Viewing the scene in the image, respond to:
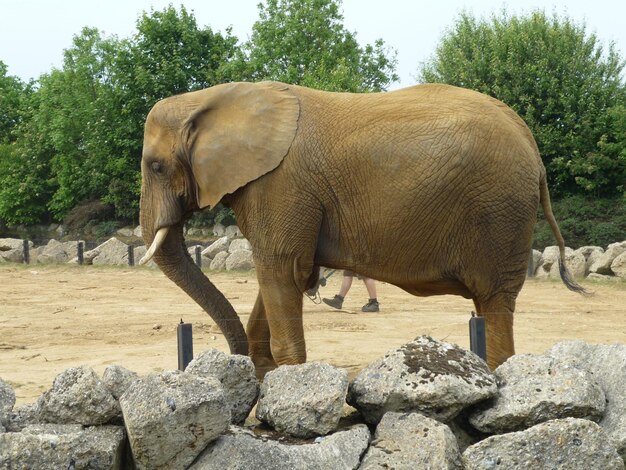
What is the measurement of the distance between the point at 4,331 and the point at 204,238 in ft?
59.5

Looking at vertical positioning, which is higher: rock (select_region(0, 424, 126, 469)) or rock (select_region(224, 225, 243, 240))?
rock (select_region(224, 225, 243, 240))

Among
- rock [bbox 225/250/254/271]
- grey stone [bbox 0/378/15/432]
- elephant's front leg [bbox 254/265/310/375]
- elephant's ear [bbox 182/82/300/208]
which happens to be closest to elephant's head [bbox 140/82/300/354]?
elephant's ear [bbox 182/82/300/208]

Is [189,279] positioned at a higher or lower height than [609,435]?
higher

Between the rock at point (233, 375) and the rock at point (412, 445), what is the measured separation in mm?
829

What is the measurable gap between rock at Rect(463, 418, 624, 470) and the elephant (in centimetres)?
195

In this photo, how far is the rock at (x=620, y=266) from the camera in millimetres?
18609

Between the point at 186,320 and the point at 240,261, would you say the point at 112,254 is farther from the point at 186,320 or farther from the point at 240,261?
the point at 186,320

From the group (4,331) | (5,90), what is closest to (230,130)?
(4,331)

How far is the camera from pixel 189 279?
7.98 meters

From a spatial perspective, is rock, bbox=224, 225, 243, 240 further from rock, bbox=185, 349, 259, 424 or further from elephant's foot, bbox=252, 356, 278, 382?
rock, bbox=185, 349, 259, 424

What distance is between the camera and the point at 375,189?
7.15m

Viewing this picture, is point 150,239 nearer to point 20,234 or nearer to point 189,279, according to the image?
point 189,279

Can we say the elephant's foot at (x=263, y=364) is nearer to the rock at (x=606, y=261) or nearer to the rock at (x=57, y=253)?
the rock at (x=606, y=261)

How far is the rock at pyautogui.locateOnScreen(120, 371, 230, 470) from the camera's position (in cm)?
→ 504
